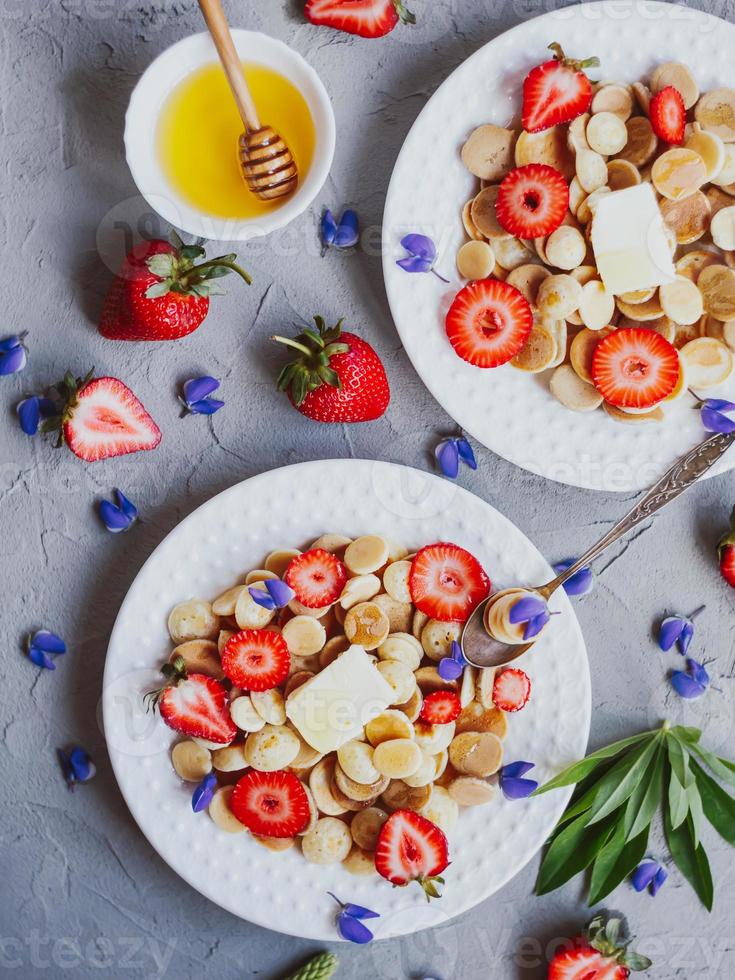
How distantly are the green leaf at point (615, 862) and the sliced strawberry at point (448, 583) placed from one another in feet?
1.15

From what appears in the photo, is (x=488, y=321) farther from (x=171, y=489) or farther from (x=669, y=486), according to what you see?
(x=171, y=489)

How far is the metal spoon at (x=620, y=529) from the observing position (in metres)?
0.97

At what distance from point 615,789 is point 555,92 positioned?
824mm

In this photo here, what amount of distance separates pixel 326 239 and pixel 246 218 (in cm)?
11

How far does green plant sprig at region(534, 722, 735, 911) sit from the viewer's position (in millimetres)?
1023

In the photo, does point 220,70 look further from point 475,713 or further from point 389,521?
→ point 475,713

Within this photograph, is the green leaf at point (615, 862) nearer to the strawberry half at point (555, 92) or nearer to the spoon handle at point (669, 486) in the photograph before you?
the spoon handle at point (669, 486)

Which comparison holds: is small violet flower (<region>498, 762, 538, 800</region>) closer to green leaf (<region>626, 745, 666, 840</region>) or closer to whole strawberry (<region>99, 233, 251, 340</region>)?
green leaf (<region>626, 745, 666, 840</region>)

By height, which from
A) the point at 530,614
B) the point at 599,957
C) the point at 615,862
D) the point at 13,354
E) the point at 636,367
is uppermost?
the point at 13,354

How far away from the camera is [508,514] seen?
106 cm

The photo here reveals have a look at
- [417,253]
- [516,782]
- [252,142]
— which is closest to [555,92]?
[417,253]

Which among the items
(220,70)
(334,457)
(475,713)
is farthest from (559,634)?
(220,70)

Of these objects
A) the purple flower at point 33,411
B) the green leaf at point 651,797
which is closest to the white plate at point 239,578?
the green leaf at point 651,797

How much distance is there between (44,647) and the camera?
3.34ft
